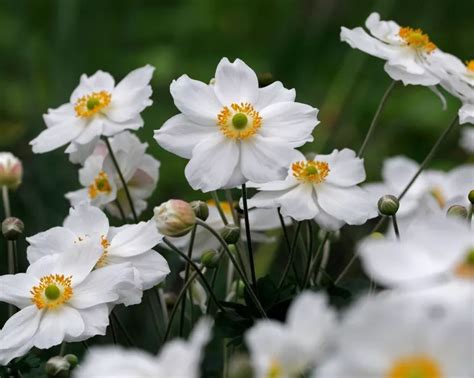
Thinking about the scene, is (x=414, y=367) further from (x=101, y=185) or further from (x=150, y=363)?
(x=101, y=185)

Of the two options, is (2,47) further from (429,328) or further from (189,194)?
(429,328)

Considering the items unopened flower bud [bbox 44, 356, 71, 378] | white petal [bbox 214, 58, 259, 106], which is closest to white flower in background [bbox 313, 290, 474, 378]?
unopened flower bud [bbox 44, 356, 71, 378]

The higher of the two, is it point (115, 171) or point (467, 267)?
point (467, 267)

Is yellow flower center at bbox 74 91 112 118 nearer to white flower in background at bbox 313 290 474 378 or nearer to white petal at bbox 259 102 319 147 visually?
white petal at bbox 259 102 319 147

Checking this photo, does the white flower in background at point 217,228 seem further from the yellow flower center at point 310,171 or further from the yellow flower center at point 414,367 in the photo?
the yellow flower center at point 414,367

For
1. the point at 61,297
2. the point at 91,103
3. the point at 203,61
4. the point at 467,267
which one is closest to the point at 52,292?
the point at 61,297

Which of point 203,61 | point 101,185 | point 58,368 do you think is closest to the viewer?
point 58,368

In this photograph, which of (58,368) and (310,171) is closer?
(58,368)
